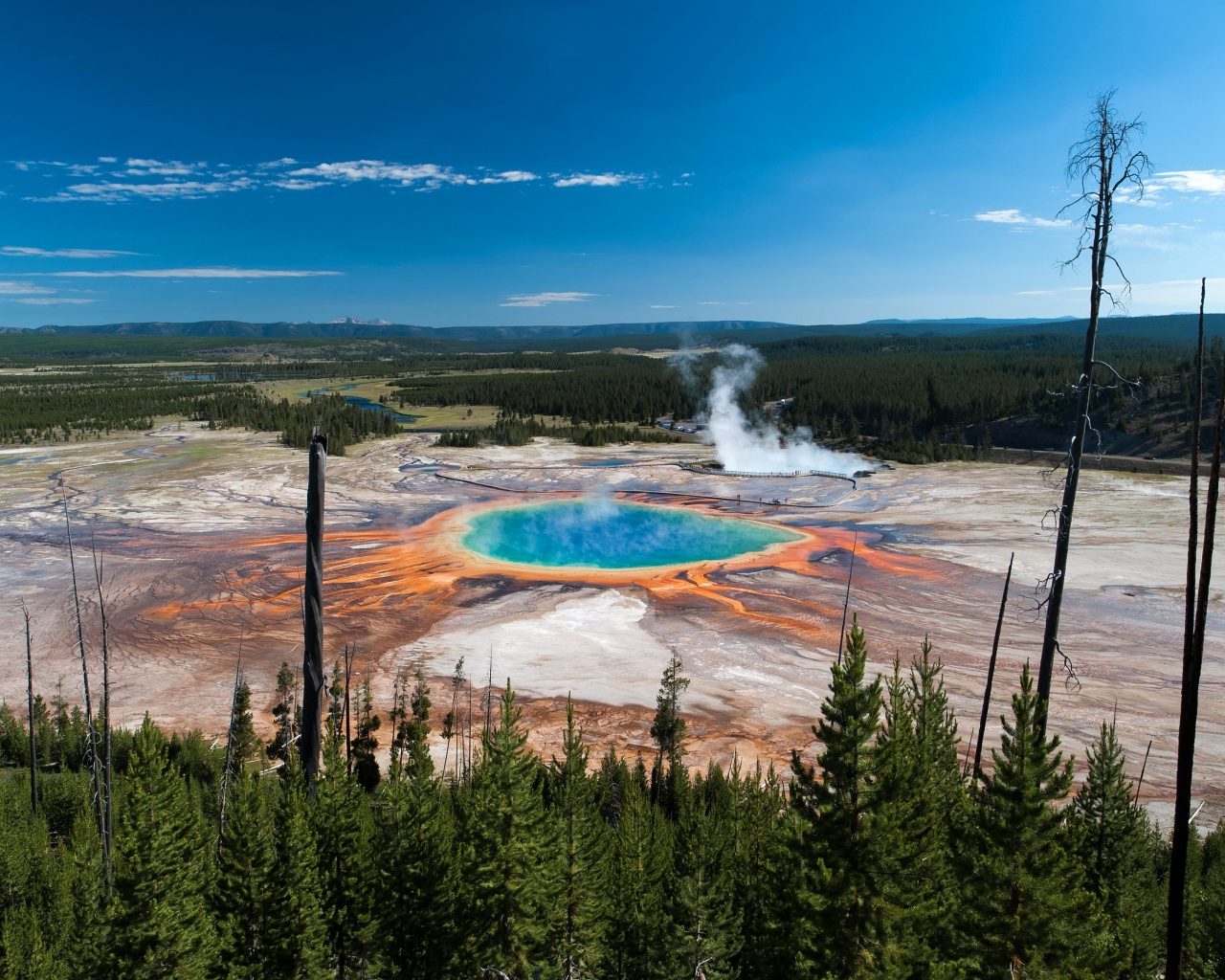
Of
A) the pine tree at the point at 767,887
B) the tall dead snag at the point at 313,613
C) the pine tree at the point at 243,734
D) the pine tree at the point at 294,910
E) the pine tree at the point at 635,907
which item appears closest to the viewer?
the tall dead snag at the point at 313,613

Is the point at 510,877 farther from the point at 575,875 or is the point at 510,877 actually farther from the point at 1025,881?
the point at 1025,881

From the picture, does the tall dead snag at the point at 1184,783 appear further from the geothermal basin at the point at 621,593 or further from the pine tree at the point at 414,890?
the geothermal basin at the point at 621,593

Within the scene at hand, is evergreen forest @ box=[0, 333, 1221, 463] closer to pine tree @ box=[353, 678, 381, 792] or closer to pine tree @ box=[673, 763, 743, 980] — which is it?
pine tree @ box=[353, 678, 381, 792]

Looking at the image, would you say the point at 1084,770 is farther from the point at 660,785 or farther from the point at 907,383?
the point at 907,383

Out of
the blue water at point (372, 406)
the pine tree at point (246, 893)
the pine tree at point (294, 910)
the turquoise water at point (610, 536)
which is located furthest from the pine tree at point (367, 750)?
the blue water at point (372, 406)

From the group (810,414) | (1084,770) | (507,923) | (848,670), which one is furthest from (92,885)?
(810,414)

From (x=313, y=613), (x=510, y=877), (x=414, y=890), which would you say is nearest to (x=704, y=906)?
(x=510, y=877)
